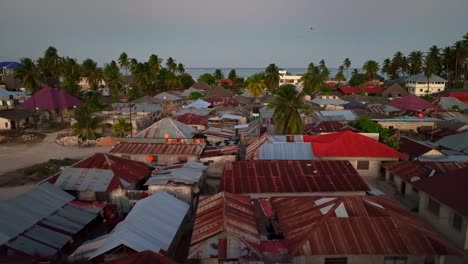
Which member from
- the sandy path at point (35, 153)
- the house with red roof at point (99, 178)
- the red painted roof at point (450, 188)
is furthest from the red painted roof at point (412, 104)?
the house with red roof at point (99, 178)

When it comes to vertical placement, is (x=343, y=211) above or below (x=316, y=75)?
below

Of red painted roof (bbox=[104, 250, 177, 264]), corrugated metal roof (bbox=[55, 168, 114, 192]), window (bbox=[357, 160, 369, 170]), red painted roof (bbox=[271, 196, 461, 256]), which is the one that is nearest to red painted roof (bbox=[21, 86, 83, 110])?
corrugated metal roof (bbox=[55, 168, 114, 192])

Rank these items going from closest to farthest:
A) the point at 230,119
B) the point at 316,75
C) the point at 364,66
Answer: the point at 230,119
the point at 316,75
the point at 364,66

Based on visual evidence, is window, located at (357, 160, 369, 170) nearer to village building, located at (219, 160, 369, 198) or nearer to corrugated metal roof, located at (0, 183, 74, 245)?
village building, located at (219, 160, 369, 198)

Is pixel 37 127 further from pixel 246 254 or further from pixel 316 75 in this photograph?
pixel 316 75

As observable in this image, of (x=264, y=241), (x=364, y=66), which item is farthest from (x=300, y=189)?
(x=364, y=66)

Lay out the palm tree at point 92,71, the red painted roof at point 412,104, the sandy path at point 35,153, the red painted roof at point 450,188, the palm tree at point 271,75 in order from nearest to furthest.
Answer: the red painted roof at point 450,188
the sandy path at point 35,153
the red painted roof at point 412,104
the palm tree at point 92,71
the palm tree at point 271,75

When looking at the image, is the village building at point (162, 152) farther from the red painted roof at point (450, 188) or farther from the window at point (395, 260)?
the window at point (395, 260)
